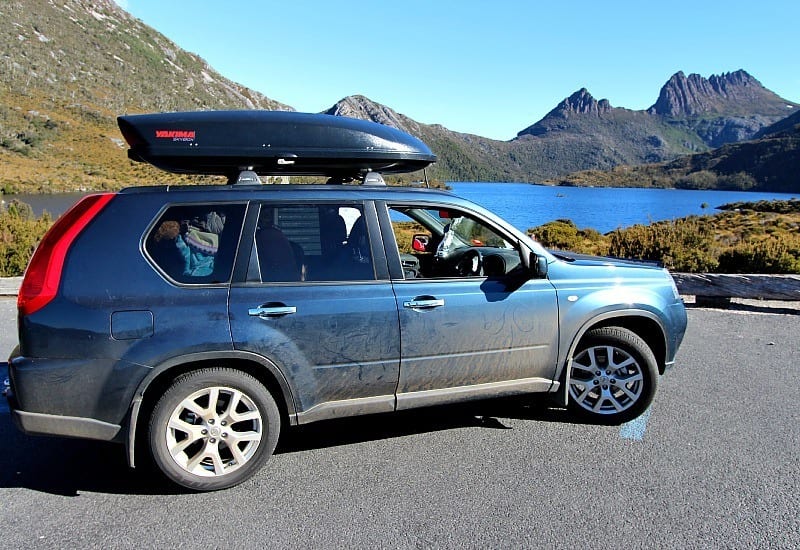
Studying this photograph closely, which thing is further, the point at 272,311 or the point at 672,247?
the point at 672,247

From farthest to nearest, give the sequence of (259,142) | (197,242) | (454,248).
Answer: (454,248) → (259,142) → (197,242)

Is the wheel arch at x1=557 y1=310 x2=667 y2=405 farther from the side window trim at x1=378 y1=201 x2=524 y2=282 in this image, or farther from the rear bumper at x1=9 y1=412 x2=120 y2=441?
the rear bumper at x1=9 y1=412 x2=120 y2=441

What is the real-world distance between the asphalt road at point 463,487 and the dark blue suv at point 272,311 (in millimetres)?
301

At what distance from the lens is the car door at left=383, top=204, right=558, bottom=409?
3849 mm

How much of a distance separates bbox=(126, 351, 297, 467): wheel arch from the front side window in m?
1.16

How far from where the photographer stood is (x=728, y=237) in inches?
982

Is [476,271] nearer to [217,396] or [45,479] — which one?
[217,396]

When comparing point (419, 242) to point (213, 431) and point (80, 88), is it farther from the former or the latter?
point (80, 88)

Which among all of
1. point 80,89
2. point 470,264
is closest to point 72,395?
point 470,264

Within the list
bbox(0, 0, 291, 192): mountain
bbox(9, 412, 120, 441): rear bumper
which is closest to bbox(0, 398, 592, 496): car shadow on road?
bbox(9, 412, 120, 441): rear bumper

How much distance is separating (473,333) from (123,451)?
254 centimetres

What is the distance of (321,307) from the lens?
363 centimetres

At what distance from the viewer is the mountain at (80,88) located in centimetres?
8056

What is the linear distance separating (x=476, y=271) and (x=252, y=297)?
69.2 inches
